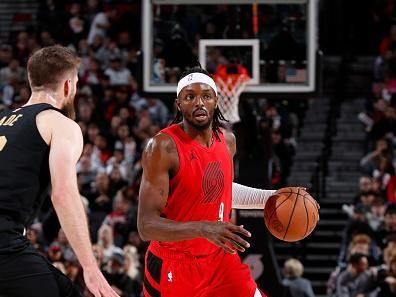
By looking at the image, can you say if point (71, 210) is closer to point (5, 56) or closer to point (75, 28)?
point (5, 56)

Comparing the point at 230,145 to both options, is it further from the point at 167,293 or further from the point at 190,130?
the point at 167,293

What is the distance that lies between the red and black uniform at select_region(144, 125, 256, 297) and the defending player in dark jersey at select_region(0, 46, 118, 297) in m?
1.10

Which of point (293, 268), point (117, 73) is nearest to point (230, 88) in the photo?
point (293, 268)

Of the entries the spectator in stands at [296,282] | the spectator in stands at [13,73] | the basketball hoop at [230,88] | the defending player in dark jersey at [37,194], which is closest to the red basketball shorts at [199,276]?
the defending player in dark jersey at [37,194]

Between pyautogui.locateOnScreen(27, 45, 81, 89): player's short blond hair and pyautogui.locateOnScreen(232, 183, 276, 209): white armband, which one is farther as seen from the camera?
pyautogui.locateOnScreen(232, 183, 276, 209): white armband

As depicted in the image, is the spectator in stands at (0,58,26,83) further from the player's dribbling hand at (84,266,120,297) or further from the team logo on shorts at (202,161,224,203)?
the player's dribbling hand at (84,266,120,297)

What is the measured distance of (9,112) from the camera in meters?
4.63

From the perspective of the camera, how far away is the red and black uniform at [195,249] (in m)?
5.43

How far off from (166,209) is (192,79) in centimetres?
76

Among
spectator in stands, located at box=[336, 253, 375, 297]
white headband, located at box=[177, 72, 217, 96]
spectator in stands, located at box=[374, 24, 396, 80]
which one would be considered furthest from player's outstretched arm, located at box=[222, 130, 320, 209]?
spectator in stands, located at box=[374, 24, 396, 80]

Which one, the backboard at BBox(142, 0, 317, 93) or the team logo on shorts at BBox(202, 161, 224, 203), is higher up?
the backboard at BBox(142, 0, 317, 93)

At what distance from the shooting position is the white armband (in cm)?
587

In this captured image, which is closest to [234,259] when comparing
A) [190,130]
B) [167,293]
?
[167,293]

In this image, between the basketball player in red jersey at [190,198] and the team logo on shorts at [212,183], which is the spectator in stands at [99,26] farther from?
the team logo on shorts at [212,183]
